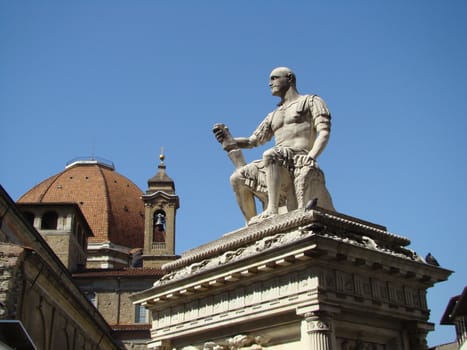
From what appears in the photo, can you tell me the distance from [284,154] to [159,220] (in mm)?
58830

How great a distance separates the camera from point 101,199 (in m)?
83.1

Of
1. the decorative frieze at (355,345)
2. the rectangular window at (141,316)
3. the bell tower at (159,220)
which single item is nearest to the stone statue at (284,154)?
the decorative frieze at (355,345)

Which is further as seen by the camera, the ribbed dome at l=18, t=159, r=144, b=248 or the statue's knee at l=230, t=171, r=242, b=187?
the ribbed dome at l=18, t=159, r=144, b=248

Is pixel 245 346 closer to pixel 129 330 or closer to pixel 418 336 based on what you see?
pixel 418 336

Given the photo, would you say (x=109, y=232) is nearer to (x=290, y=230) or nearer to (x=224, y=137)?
(x=224, y=137)

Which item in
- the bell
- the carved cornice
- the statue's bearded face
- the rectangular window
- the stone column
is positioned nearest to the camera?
the stone column

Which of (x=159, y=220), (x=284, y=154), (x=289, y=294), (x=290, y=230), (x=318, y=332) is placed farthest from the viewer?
(x=159, y=220)

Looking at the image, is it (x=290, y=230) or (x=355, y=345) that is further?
(x=290, y=230)

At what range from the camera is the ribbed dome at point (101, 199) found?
80.5 meters

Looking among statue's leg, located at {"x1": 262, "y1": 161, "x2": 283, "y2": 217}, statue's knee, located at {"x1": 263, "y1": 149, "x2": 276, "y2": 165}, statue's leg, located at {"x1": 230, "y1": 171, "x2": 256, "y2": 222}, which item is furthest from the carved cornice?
statue's knee, located at {"x1": 263, "y1": 149, "x2": 276, "y2": 165}

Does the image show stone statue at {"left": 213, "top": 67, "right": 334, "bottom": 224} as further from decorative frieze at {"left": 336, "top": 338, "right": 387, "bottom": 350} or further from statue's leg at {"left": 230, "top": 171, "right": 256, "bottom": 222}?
decorative frieze at {"left": 336, "top": 338, "right": 387, "bottom": 350}

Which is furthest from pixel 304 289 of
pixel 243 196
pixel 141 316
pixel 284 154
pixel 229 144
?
pixel 141 316

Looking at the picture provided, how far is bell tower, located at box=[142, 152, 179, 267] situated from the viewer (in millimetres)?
68438

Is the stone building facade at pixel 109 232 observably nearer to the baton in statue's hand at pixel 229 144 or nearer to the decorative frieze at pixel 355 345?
the baton in statue's hand at pixel 229 144
